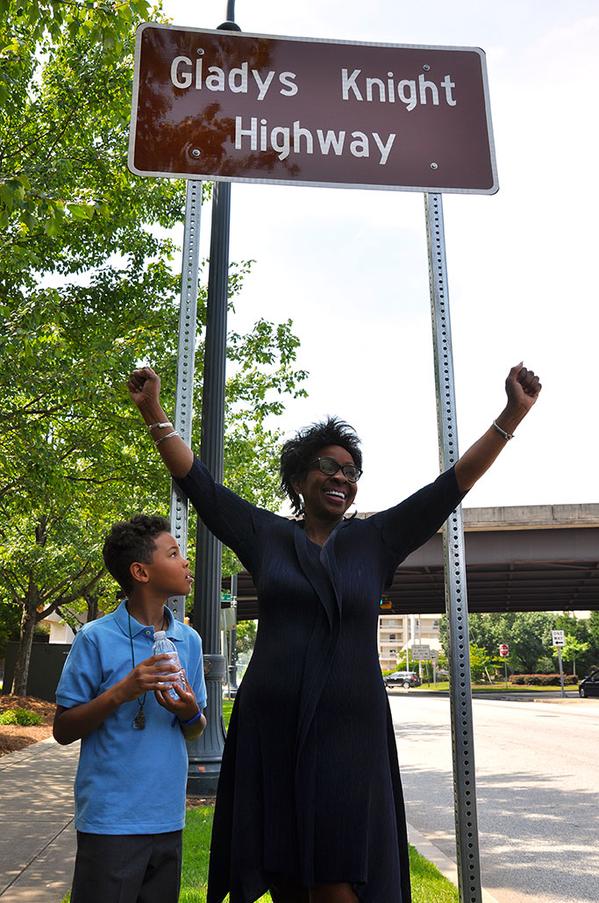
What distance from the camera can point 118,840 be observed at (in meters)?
2.28

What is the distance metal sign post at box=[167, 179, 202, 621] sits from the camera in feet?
8.51

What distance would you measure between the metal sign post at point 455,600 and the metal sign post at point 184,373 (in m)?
0.81

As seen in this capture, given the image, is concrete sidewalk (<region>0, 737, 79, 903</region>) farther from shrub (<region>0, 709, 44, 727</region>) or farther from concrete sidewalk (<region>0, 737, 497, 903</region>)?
shrub (<region>0, 709, 44, 727</region>)

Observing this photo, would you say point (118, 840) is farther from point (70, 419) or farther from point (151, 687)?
point (70, 419)

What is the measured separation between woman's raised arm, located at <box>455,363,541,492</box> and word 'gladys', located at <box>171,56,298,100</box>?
4.26 ft

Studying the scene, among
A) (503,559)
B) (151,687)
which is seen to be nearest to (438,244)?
(151,687)

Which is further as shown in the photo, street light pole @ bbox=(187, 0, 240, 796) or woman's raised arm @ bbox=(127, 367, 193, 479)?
street light pole @ bbox=(187, 0, 240, 796)

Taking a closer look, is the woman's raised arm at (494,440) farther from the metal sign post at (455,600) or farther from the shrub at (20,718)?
the shrub at (20,718)

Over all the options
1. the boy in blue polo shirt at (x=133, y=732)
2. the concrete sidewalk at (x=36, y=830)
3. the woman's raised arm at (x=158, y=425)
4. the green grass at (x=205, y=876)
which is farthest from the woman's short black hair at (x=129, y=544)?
the concrete sidewalk at (x=36, y=830)

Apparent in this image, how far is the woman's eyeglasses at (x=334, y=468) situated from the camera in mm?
2523

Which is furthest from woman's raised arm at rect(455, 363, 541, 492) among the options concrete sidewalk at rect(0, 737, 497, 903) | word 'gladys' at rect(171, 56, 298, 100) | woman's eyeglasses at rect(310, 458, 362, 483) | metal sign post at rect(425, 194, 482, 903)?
concrete sidewalk at rect(0, 737, 497, 903)

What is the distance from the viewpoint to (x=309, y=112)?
9.36 feet

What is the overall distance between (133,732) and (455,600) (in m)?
1.02

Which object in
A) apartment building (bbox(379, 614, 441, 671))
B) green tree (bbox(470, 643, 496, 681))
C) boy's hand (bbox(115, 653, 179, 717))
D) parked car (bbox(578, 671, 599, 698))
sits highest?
apartment building (bbox(379, 614, 441, 671))
